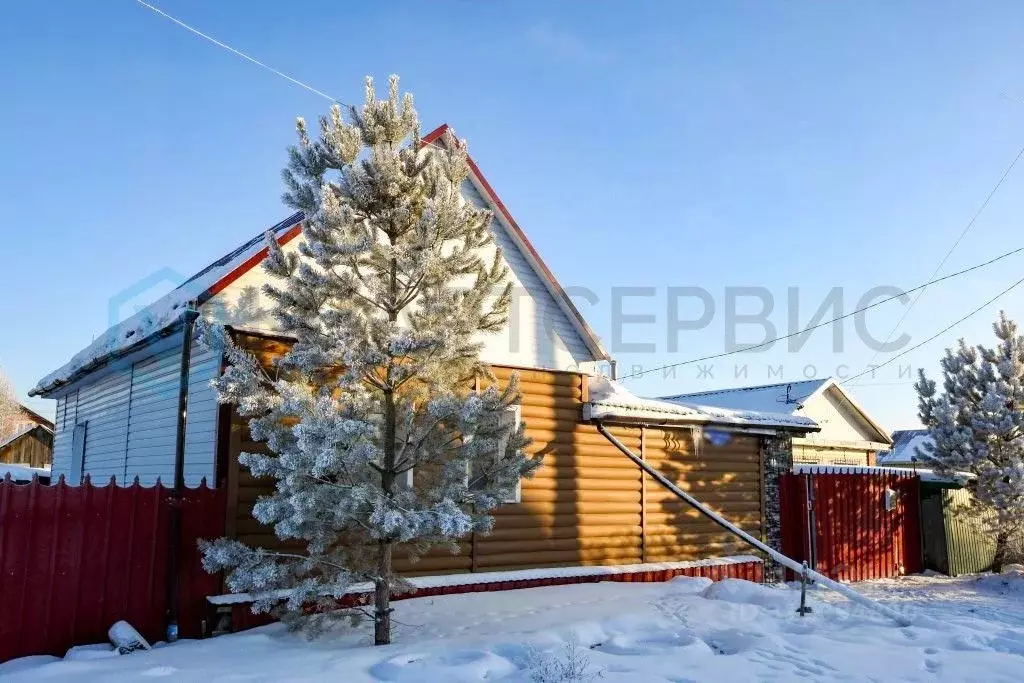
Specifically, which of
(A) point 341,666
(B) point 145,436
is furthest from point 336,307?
(B) point 145,436

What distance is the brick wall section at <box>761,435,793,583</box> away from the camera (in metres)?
13.8

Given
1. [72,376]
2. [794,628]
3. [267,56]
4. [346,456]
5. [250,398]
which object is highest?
[267,56]

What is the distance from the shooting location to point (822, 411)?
26750 millimetres

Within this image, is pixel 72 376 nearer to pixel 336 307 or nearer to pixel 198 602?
pixel 198 602

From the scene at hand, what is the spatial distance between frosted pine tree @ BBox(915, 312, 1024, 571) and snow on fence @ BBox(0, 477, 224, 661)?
15.0 metres

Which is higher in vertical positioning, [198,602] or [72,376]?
[72,376]

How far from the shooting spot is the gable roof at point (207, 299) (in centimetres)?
937

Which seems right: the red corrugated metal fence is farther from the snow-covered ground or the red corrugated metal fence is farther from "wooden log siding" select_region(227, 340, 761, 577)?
the snow-covered ground

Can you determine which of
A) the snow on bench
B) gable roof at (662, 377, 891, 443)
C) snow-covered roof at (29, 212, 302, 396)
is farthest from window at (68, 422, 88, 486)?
gable roof at (662, 377, 891, 443)

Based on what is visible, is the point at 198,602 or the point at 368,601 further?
the point at 368,601

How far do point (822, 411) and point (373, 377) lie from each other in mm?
22969

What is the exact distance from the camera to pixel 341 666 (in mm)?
6094

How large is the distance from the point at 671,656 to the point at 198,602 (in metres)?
4.85

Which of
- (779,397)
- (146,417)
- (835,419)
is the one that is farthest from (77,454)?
(835,419)
